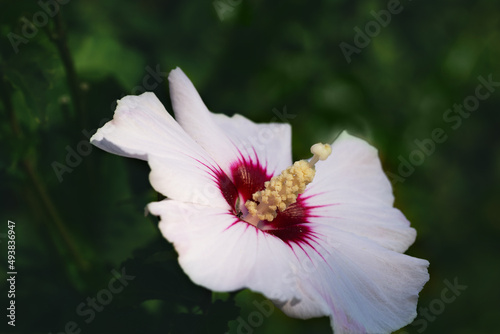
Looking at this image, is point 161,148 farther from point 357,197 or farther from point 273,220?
point 357,197

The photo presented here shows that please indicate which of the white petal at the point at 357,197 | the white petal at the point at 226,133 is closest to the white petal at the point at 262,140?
the white petal at the point at 226,133

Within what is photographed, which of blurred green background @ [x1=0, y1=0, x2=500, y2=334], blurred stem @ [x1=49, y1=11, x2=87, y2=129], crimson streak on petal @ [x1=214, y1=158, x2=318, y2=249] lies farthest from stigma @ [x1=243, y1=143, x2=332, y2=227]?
blurred stem @ [x1=49, y1=11, x2=87, y2=129]

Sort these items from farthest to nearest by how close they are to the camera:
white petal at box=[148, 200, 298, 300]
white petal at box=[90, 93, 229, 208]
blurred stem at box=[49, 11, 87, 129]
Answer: blurred stem at box=[49, 11, 87, 129] → white petal at box=[90, 93, 229, 208] → white petal at box=[148, 200, 298, 300]

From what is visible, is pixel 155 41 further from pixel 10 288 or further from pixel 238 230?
pixel 238 230

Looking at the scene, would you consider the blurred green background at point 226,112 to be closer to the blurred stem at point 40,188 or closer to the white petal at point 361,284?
the blurred stem at point 40,188

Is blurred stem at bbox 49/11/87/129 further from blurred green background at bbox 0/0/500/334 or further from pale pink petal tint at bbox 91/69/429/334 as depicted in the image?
pale pink petal tint at bbox 91/69/429/334
